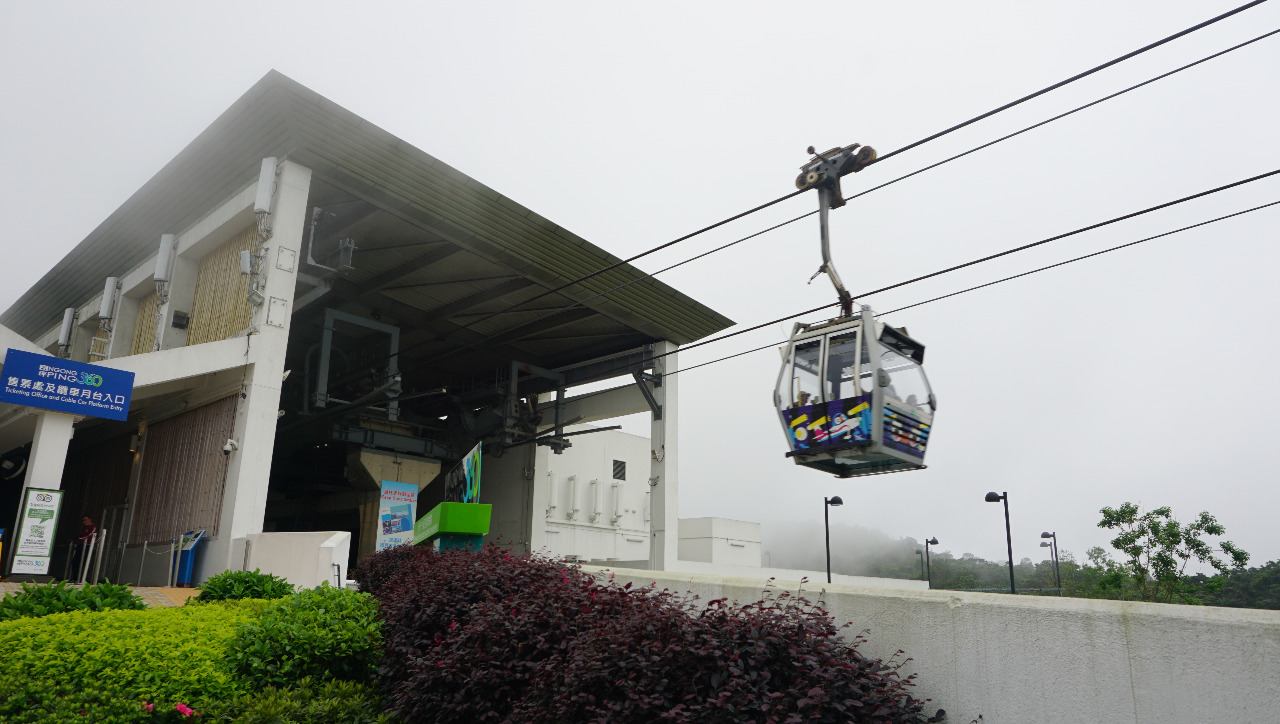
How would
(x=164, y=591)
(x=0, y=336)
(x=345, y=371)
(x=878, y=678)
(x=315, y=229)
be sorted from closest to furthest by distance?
1. (x=878, y=678)
2. (x=164, y=591)
3. (x=0, y=336)
4. (x=315, y=229)
5. (x=345, y=371)

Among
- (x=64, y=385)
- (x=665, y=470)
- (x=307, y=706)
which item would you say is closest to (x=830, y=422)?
(x=307, y=706)

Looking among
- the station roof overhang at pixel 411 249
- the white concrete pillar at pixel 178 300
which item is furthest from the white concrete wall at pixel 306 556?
the white concrete pillar at pixel 178 300

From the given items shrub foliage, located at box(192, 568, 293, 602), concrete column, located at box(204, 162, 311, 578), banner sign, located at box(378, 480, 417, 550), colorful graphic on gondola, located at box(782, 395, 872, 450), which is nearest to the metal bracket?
banner sign, located at box(378, 480, 417, 550)

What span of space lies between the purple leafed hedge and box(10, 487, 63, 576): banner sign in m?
9.90

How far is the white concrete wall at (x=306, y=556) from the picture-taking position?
1404cm

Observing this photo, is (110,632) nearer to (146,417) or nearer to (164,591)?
(164,591)

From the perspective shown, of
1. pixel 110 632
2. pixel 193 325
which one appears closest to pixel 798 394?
pixel 110 632

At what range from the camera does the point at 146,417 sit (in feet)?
72.2

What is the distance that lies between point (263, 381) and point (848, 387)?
13.4m

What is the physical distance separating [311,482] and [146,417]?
12.6m

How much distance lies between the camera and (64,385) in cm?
1532

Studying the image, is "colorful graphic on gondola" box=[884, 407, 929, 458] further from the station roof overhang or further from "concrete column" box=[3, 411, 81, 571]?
"concrete column" box=[3, 411, 81, 571]

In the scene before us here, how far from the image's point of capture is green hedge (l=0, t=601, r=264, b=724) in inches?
273

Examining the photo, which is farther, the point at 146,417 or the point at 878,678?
the point at 146,417
